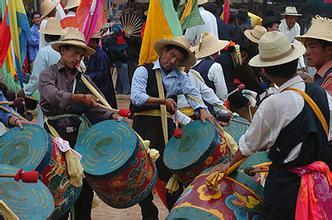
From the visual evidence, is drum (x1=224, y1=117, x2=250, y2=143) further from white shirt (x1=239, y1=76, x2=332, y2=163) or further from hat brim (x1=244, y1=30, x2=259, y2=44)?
hat brim (x1=244, y1=30, x2=259, y2=44)

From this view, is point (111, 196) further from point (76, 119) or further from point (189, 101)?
point (189, 101)

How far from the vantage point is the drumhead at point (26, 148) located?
14.4 ft

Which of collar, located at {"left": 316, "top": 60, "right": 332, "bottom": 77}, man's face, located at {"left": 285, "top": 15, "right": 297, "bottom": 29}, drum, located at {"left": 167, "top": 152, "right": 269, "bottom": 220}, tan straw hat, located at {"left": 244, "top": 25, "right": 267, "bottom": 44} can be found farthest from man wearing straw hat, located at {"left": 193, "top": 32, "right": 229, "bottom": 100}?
man's face, located at {"left": 285, "top": 15, "right": 297, "bottom": 29}

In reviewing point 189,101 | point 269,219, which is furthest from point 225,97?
point 269,219

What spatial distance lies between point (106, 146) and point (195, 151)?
2.20ft

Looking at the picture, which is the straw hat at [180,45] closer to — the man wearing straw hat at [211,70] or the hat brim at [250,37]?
the man wearing straw hat at [211,70]

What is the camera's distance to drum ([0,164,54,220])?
351cm

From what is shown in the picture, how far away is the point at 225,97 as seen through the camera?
7012 millimetres

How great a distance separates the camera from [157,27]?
20.5 ft

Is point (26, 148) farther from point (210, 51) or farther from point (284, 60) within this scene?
point (210, 51)

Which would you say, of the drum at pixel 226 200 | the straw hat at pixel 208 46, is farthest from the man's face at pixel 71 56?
the straw hat at pixel 208 46

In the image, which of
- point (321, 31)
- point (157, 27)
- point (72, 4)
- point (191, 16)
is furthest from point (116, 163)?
point (72, 4)

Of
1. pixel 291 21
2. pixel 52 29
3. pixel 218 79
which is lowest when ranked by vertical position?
pixel 291 21

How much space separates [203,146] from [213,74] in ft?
5.96
